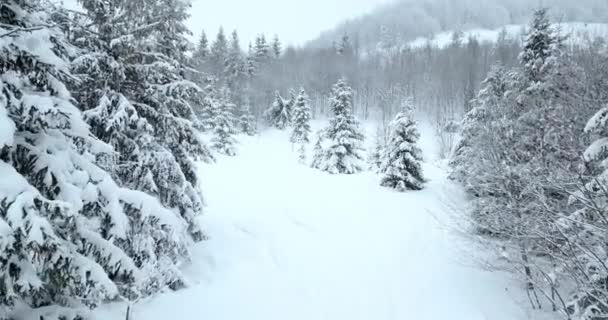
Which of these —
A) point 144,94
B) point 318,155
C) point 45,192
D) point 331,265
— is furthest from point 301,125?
point 45,192

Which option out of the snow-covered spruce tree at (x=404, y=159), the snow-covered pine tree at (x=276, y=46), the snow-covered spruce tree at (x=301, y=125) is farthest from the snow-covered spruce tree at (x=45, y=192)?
the snow-covered pine tree at (x=276, y=46)

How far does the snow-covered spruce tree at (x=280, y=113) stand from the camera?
43812 millimetres

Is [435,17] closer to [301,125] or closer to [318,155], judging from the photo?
[301,125]

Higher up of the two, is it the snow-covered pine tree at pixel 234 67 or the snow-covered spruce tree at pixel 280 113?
the snow-covered pine tree at pixel 234 67

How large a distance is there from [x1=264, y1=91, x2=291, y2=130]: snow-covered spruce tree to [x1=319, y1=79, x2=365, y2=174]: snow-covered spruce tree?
20839mm

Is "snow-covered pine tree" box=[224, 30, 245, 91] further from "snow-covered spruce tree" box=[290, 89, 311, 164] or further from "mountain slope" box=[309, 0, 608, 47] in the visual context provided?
"mountain slope" box=[309, 0, 608, 47]

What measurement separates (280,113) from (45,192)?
41.3 meters

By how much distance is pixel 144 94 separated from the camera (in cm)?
735

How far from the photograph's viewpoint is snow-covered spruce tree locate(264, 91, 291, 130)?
43812 mm

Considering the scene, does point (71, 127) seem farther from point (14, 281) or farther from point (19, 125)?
point (14, 281)

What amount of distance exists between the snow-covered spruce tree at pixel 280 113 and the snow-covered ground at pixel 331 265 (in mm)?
28923

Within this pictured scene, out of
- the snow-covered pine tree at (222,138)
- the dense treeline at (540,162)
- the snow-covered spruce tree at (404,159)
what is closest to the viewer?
the dense treeline at (540,162)

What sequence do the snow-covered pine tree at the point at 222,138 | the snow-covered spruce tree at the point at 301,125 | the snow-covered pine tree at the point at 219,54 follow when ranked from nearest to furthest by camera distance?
the snow-covered pine tree at the point at 222,138
the snow-covered spruce tree at the point at 301,125
the snow-covered pine tree at the point at 219,54

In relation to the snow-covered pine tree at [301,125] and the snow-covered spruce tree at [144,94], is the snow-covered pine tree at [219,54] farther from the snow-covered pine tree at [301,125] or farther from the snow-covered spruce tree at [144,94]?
the snow-covered spruce tree at [144,94]
